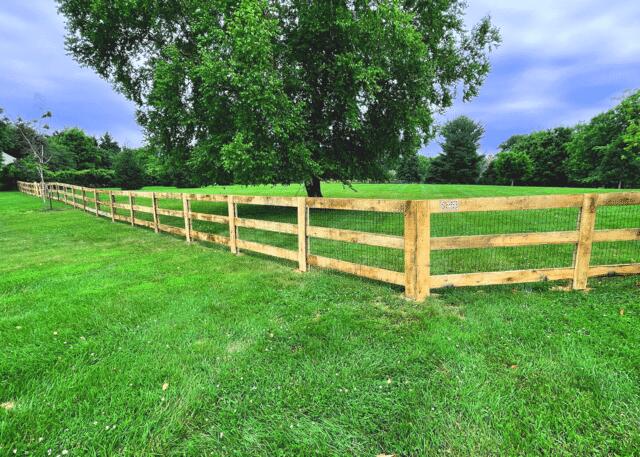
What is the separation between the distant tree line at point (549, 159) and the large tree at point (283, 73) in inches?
1083

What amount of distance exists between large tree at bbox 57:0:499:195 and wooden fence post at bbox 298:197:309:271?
432cm

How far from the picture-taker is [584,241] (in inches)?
165

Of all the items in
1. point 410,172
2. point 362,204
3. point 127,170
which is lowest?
point 362,204

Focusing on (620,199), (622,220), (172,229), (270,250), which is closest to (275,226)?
(270,250)

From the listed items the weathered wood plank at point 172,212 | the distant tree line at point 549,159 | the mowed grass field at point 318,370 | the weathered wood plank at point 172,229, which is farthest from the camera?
the distant tree line at point 549,159

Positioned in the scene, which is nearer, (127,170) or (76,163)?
(127,170)

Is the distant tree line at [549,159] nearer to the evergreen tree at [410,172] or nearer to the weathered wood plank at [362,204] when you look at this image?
the evergreen tree at [410,172]

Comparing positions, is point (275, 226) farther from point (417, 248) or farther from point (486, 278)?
point (486, 278)

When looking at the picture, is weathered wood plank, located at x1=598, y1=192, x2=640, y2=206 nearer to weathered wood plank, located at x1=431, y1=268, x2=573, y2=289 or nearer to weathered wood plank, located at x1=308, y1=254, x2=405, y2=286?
weathered wood plank, located at x1=431, y1=268, x2=573, y2=289

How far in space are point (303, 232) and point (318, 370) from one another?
2.98m

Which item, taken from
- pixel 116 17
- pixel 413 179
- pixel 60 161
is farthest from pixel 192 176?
pixel 413 179

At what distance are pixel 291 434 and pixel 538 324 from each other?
2.79 m

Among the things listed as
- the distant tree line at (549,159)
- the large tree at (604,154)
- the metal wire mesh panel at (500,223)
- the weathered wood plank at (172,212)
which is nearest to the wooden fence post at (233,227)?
the weathered wood plank at (172,212)

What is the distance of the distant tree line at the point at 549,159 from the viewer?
3847cm
